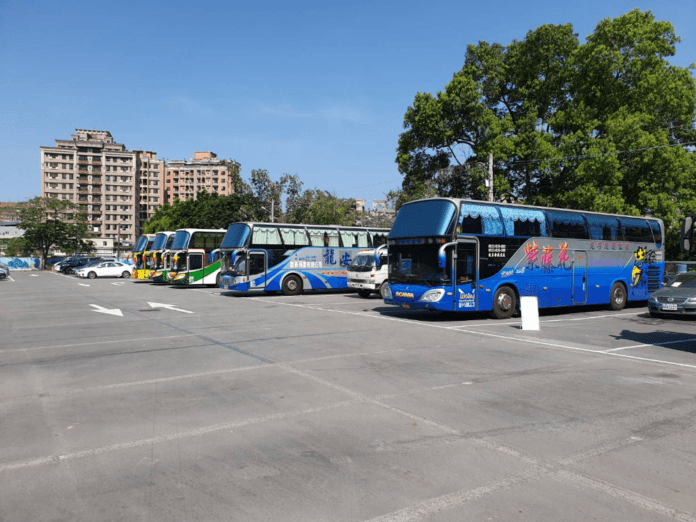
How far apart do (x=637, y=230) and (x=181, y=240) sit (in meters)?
24.3

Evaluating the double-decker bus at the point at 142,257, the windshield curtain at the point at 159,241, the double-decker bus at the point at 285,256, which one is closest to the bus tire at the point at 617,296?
the double-decker bus at the point at 285,256

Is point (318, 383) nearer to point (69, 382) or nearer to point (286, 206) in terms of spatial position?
point (69, 382)

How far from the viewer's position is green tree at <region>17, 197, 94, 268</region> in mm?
75562

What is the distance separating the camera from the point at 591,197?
2744 centimetres

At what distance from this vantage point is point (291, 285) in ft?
85.4

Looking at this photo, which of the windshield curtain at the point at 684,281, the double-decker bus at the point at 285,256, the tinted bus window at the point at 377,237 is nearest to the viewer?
the windshield curtain at the point at 684,281

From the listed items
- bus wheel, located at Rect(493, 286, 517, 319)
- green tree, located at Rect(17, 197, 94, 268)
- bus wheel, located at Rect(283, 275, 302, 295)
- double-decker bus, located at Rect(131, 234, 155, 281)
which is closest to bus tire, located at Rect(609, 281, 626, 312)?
bus wheel, located at Rect(493, 286, 517, 319)

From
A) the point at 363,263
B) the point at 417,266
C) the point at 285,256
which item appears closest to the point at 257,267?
the point at 285,256

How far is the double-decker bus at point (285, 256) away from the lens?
24.9 meters

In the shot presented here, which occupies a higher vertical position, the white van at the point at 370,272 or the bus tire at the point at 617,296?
the white van at the point at 370,272

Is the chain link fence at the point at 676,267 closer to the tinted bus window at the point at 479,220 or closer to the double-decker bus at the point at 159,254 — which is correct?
the tinted bus window at the point at 479,220

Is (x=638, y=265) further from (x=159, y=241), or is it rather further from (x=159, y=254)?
(x=159, y=241)

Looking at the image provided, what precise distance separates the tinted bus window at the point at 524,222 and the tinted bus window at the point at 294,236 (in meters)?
12.2

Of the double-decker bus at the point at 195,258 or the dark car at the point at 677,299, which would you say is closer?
the dark car at the point at 677,299
